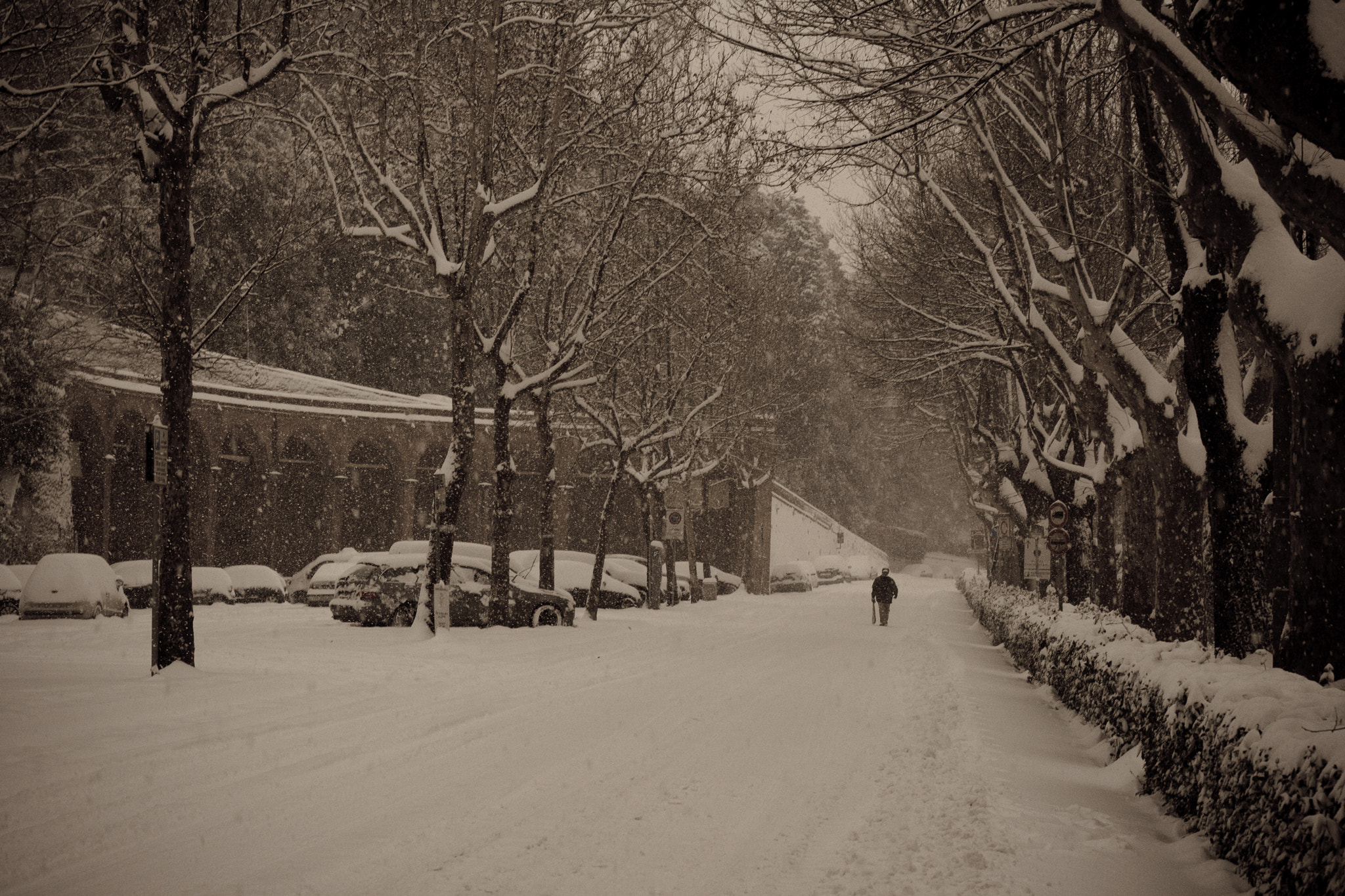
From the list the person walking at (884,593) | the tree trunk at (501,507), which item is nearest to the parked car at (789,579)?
the person walking at (884,593)

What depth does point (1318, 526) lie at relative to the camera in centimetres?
726

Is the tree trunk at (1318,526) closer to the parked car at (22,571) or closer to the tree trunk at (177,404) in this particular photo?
the tree trunk at (177,404)

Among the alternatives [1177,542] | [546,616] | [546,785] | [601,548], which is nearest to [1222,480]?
[1177,542]

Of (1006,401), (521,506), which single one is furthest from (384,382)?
(1006,401)

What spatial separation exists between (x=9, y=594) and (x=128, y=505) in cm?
1536

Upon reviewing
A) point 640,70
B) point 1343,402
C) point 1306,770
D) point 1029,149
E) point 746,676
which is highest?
point 640,70

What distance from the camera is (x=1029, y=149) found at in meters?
19.4

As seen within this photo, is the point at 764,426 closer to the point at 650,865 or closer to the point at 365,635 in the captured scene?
the point at 365,635

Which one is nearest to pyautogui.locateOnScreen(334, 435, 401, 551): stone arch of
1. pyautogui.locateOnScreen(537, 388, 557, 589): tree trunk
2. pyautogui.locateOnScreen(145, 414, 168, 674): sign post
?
pyautogui.locateOnScreen(537, 388, 557, 589): tree trunk

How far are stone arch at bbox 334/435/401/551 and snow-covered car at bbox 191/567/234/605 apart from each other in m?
14.8

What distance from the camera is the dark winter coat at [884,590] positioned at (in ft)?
93.6

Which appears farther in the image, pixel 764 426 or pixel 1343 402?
pixel 764 426

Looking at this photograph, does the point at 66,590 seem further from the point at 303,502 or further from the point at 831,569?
the point at 831,569

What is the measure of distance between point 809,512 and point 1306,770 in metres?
60.6
